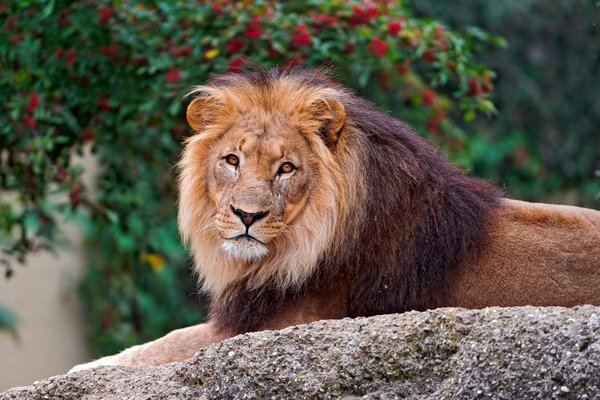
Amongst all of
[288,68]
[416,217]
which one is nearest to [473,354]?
[416,217]

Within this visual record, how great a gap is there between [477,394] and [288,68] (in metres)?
2.39

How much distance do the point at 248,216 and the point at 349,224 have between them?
50 cm

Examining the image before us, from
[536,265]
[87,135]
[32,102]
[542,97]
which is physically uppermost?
[32,102]

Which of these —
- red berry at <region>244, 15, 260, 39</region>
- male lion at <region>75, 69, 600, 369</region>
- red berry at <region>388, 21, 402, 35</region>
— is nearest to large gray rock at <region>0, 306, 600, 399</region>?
male lion at <region>75, 69, 600, 369</region>

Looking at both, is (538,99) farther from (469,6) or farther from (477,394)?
(477,394)

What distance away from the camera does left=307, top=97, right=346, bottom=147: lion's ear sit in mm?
5645

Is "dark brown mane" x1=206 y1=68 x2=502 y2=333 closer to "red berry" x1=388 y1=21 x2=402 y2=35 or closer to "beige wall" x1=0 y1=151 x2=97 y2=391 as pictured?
"red berry" x1=388 y1=21 x2=402 y2=35

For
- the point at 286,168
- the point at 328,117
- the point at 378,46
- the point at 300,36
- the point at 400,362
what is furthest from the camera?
the point at 378,46

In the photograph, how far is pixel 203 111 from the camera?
5863mm

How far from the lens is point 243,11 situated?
811cm

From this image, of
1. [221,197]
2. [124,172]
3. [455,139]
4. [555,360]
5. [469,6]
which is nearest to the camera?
[555,360]

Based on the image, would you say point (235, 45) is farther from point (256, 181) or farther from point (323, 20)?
point (256, 181)

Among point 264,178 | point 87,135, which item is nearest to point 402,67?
point 87,135

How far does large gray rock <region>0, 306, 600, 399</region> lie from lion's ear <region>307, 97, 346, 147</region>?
1.30 meters
